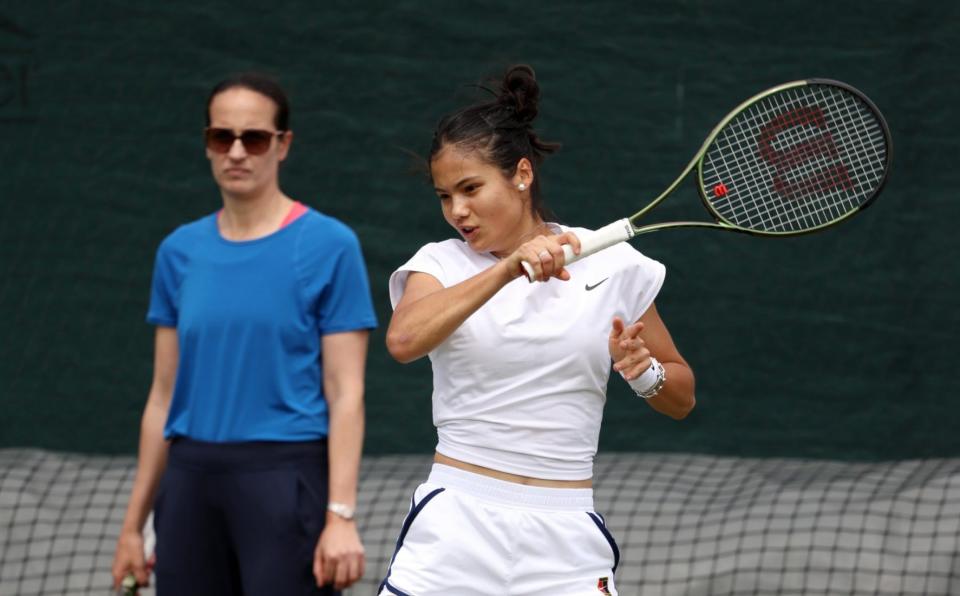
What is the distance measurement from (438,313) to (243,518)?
34.4 inches

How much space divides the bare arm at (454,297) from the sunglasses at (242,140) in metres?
0.80

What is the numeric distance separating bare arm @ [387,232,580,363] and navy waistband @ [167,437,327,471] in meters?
0.63

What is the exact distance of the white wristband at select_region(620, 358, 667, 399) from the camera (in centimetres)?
296

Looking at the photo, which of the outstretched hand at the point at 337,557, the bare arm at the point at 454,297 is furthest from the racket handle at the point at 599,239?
the outstretched hand at the point at 337,557

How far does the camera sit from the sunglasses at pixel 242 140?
360 centimetres

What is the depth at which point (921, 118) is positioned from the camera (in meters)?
5.43

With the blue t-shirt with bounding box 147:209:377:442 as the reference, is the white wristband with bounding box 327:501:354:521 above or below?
below

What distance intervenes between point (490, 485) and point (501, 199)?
19.8 inches

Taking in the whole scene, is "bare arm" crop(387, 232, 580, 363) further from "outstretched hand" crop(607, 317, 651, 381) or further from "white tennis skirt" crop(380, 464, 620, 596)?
"white tennis skirt" crop(380, 464, 620, 596)

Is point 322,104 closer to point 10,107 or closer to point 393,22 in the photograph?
point 393,22

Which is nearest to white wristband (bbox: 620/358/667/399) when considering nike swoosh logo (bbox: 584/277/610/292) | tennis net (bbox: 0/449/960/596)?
nike swoosh logo (bbox: 584/277/610/292)

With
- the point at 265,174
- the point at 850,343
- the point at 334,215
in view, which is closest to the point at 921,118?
the point at 850,343

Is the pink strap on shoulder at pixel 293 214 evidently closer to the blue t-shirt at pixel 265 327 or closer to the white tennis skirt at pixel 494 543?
the blue t-shirt at pixel 265 327

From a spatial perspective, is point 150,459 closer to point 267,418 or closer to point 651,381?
point 267,418
